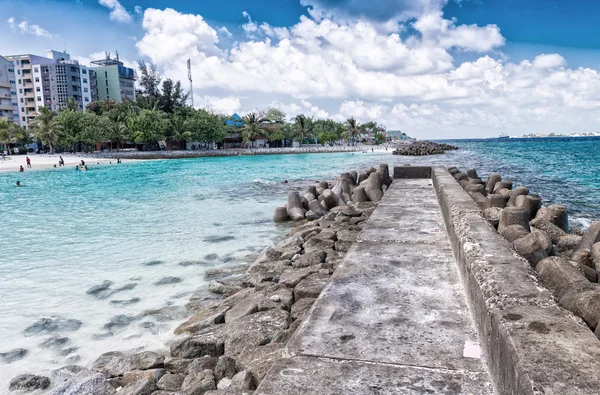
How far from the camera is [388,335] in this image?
3.01m

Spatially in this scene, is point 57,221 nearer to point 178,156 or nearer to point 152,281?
point 152,281

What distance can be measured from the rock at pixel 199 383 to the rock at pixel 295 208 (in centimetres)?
872

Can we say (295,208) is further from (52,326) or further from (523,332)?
(523,332)

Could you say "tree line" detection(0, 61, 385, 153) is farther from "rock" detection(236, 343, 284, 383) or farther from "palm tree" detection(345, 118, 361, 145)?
"rock" detection(236, 343, 284, 383)

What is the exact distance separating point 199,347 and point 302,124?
262ft

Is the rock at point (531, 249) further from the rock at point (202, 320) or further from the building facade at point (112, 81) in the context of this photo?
the building facade at point (112, 81)

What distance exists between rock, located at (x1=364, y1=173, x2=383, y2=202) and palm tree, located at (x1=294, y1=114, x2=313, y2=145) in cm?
7070

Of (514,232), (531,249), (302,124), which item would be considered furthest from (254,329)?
(302,124)

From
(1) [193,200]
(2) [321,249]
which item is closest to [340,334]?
(2) [321,249]

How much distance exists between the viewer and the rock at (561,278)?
332cm

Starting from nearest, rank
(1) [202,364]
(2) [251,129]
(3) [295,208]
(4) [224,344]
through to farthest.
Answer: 1. (1) [202,364]
2. (4) [224,344]
3. (3) [295,208]
4. (2) [251,129]

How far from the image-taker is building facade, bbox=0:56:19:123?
72875 mm

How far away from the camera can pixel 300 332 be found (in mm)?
3111

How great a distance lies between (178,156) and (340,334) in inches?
2366
